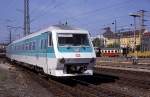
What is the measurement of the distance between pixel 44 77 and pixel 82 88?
21.4 ft

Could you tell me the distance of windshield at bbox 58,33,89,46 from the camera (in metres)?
19.8

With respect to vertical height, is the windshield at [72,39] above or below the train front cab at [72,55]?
above

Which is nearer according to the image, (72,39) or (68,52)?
(68,52)

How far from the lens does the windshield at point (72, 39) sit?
19.8m

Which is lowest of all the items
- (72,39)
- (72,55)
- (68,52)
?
(72,55)

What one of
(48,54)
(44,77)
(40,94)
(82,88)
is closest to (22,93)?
(40,94)

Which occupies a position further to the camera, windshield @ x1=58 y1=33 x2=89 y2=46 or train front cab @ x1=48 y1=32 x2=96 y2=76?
windshield @ x1=58 y1=33 x2=89 y2=46

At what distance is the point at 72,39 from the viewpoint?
787 inches

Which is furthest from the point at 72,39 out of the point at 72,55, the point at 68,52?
the point at 72,55

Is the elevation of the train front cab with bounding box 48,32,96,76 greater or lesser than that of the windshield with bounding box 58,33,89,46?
lesser

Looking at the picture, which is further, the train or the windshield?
the windshield

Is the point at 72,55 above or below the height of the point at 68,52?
below

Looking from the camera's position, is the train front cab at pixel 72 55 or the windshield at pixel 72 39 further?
the windshield at pixel 72 39

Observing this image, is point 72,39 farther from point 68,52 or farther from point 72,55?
point 72,55
